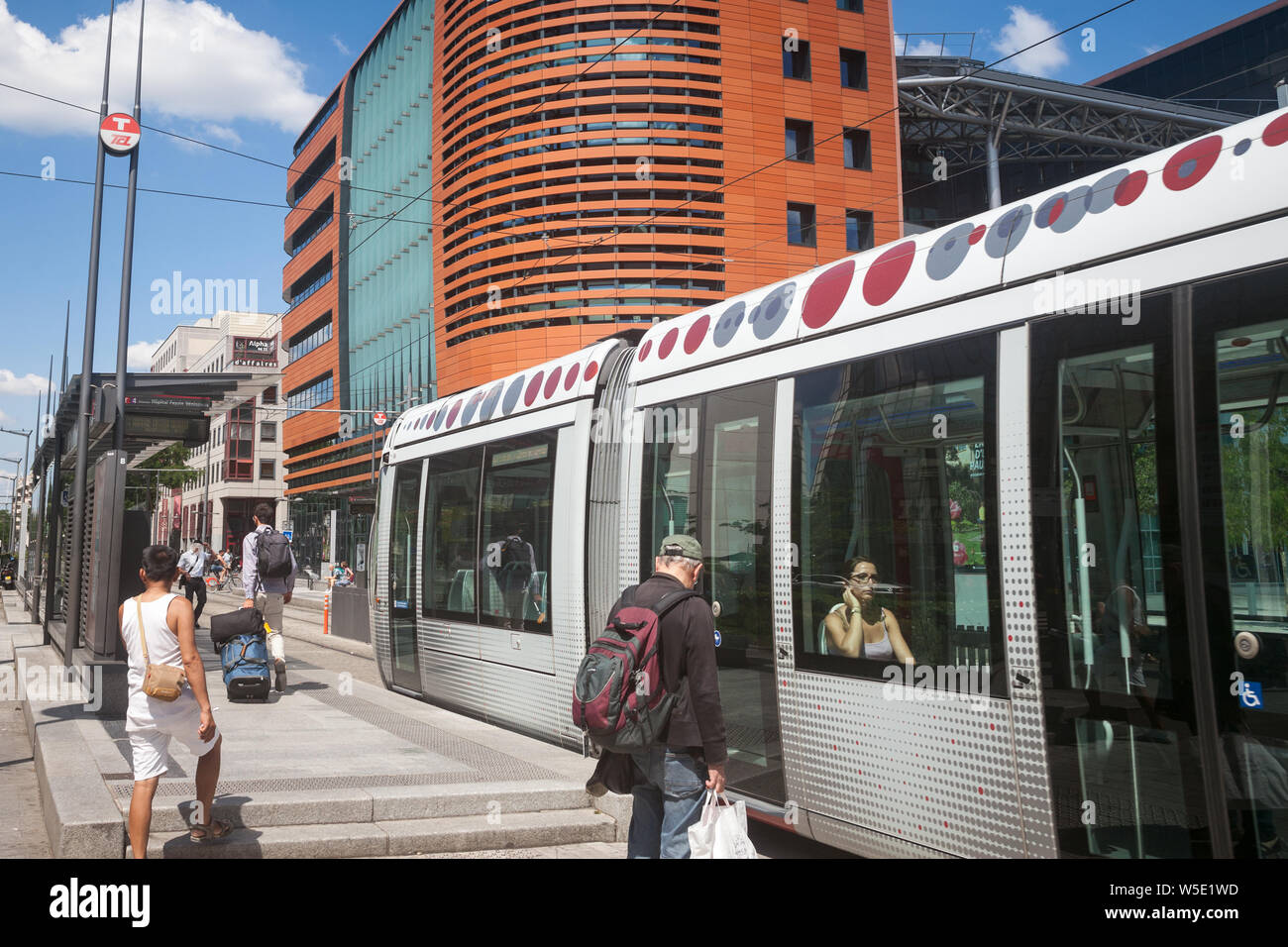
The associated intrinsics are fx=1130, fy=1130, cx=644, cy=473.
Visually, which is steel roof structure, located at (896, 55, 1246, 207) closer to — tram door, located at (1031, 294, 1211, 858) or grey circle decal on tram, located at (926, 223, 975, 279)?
grey circle decal on tram, located at (926, 223, 975, 279)

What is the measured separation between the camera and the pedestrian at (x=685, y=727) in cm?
440

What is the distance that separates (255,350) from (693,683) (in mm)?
91499

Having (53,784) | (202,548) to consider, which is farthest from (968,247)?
(202,548)

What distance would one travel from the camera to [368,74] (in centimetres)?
5178

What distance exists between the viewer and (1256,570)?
381cm

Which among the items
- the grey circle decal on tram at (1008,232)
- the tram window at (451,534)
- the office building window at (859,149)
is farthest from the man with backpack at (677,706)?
the office building window at (859,149)

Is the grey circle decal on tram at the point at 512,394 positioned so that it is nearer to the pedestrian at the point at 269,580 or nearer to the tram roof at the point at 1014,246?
the tram roof at the point at 1014,246

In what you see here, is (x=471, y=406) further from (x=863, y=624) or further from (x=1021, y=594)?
(x=1021, y=594)

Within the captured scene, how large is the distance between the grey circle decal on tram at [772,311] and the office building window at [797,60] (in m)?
33.4

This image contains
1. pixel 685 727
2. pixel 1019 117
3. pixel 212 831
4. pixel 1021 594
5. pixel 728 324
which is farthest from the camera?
pixel 1019 117

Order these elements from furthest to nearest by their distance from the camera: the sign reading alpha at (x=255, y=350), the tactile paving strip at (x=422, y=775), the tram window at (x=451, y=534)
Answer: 1. the sign reading alpha at (x=255, y=350)
2. the tram window at (x=451, y=534)
3. the tactile paving strip at (x=422, y=775)

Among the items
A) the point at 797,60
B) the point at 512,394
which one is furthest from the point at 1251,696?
the point at 797,60
